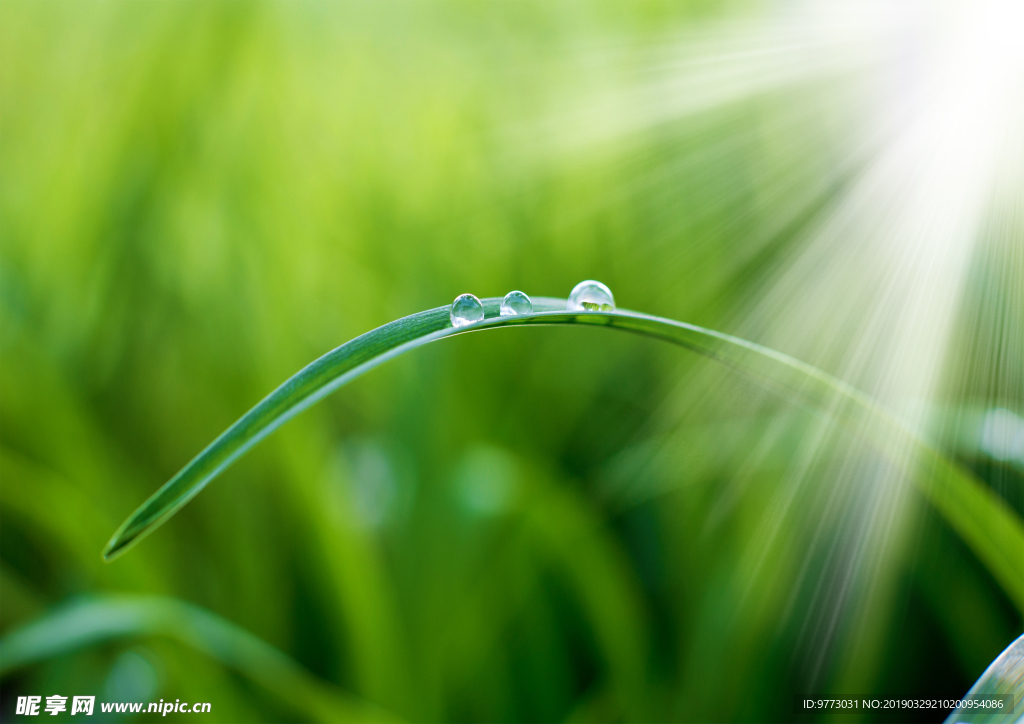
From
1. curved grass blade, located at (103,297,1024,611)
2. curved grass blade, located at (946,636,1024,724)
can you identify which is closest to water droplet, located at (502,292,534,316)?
curved grass blade, located at (103,297,1024,611)

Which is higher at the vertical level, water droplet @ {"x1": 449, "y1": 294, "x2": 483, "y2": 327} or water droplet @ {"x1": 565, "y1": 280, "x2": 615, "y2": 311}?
water droplet @ {"x1": 565, "y1": 280, "x2": 615, "y2": 311}

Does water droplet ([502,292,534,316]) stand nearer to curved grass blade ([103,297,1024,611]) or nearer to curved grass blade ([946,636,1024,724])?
curved grass blade ([103,297,1024,611])

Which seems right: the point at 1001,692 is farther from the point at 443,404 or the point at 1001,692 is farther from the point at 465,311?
the point at 443,404

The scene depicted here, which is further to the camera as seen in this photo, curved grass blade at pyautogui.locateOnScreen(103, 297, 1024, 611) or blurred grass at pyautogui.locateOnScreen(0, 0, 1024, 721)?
blurred grass at pyautogui.locateOnScreen(0, 0, 1024, 721)

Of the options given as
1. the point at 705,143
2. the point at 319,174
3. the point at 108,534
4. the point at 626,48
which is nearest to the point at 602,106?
the point at 626,48

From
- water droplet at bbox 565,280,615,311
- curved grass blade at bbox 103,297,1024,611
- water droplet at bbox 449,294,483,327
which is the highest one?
water droplet at bbox 565,280,615,311

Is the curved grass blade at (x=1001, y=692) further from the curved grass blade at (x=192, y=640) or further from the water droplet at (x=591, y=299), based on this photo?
the curved grass blade at (x=192, y=640)

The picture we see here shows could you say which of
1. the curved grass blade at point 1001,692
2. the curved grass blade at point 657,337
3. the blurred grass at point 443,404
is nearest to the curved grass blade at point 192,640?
the blurred grass at point 443,404
